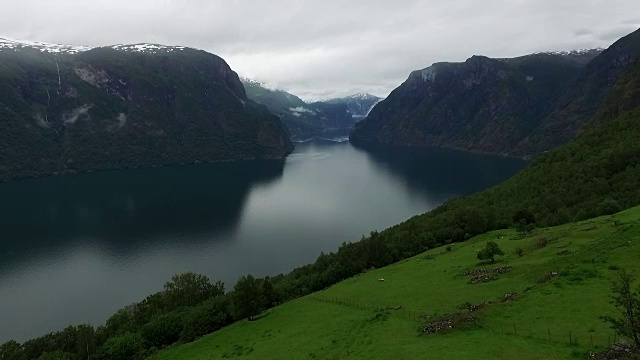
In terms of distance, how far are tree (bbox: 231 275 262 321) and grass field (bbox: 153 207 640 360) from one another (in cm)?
229

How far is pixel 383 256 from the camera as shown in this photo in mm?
86875

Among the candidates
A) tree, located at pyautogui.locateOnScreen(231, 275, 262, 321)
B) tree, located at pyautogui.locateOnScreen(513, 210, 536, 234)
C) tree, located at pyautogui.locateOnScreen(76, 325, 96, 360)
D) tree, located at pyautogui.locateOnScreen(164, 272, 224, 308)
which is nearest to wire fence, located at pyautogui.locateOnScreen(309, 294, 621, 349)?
tree, located at pyautogui.locateOnScreen(231, 275, 262, 321)

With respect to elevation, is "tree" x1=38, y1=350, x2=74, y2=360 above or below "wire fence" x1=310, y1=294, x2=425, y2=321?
below

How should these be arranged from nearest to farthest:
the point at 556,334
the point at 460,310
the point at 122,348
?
the point at 556,334 < the point at 460,310 < the point at 122,348

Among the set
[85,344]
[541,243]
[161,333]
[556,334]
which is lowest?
[161,333]

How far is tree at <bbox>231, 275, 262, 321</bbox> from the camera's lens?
209ft

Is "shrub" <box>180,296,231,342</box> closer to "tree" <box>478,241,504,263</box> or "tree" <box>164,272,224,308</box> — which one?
"tree" <box>164,272,224,308</box>

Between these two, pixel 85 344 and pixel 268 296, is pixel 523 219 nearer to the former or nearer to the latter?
pixel 268 296

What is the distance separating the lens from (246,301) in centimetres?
6391

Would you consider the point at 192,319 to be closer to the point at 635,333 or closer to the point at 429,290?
the point at 429,290

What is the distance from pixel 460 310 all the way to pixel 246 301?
109 ft

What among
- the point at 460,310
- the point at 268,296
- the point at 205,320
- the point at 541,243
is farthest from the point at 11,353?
the point at 541,243

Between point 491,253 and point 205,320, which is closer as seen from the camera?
point 491,253

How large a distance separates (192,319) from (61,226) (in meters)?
159
